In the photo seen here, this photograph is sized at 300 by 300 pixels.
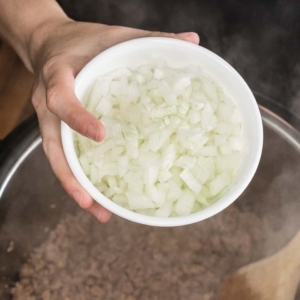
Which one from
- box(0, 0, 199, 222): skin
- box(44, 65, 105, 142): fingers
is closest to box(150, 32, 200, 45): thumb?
box(0, 0, 199, 222): skin

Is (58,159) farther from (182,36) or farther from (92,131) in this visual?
(182,36)

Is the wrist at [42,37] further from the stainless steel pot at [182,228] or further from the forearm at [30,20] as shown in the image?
the stainless steel pot at [182,228]

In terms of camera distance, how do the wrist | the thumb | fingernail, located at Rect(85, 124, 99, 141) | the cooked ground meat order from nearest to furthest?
fingernail, located at Rect(85, 124, 99, 141)
the thumb
the wrist
the cooked ground meat

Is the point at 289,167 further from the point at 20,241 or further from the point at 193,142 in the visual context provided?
the point at 20,241

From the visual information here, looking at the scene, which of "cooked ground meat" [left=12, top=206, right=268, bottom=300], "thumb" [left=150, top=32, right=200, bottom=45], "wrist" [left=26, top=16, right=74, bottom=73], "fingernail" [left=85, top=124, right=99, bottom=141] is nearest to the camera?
"fingernail" [left=85, top=124, right=99, bottom=141]

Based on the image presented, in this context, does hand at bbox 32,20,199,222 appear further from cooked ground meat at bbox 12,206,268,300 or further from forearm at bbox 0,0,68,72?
cooked ground meat at bbox 12,206,268,300

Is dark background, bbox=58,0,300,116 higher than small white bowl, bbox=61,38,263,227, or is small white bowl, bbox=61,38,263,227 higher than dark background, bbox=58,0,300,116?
small white bowl, bbox=61,38,263,227

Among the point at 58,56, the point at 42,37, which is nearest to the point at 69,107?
the point at 58,56
